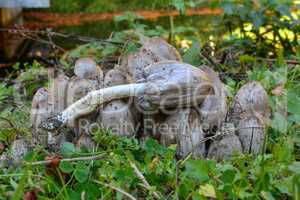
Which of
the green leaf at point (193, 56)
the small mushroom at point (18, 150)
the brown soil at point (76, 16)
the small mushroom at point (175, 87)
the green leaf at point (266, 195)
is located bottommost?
the green leaf at point (266, 195)

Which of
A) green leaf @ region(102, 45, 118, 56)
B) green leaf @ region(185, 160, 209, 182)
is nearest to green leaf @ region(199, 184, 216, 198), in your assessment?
green leaf @ region(185, 160, 209, 182)

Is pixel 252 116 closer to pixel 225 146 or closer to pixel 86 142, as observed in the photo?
pixel 225 146

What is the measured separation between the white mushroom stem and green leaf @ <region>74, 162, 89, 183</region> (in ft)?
0.85

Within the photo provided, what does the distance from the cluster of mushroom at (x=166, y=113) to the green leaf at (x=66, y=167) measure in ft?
0.73

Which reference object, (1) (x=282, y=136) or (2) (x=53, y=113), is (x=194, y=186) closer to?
(1) (x=282, y=136)

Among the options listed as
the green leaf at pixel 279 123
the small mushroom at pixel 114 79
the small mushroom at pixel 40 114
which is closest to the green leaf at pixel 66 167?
the small mushroom at pixel 40 114

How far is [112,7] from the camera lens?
6777 mm

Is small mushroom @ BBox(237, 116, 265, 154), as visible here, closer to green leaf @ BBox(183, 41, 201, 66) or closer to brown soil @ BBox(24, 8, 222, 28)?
green leaf @ BBox(183, 41, 201, 66)

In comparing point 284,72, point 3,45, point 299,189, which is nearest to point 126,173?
point 299,189

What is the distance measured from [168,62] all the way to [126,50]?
0.46m

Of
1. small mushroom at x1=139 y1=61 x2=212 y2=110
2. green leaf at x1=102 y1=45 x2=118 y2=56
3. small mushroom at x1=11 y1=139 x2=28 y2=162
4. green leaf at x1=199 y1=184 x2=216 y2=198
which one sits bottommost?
green leaf at x1=199 y1=184 x2=216 y2=198

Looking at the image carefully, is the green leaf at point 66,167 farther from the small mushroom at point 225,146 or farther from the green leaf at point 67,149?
the small mushroom at point 225,146

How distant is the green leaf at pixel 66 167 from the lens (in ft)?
5.27

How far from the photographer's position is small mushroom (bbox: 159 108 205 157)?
1.82 meters
